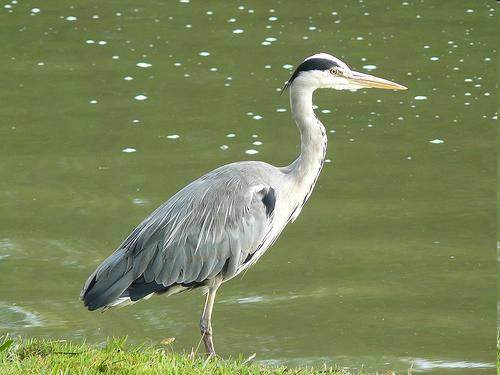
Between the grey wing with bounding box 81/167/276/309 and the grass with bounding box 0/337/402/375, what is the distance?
0.66 meters

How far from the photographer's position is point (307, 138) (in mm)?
5789

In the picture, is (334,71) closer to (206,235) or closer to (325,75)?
(325,75)

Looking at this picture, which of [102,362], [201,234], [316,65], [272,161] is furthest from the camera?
[272,161]

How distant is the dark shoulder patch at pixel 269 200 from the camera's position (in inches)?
221

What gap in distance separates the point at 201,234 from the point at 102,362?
4.20 feet

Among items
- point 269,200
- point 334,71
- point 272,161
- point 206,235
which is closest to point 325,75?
point 334,71

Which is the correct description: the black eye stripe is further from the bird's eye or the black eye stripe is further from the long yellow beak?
the long yellow beak

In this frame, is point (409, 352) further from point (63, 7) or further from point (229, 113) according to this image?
point (63, 7)

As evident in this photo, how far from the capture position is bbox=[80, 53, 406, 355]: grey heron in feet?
17.9

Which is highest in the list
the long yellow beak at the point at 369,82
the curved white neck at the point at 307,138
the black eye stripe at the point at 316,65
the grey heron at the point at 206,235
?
the black eye stripe at the point at 316,65

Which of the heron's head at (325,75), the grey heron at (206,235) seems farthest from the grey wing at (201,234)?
the heron's head at (325,75)

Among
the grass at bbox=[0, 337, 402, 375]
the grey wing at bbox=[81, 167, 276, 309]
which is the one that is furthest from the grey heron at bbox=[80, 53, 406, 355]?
the grass at bbox=[0, 337, 402, 375]

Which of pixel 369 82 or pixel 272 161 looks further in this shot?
pixel 272 161

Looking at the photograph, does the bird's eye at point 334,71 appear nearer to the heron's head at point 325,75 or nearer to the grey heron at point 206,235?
the heron's head at point 325,75
